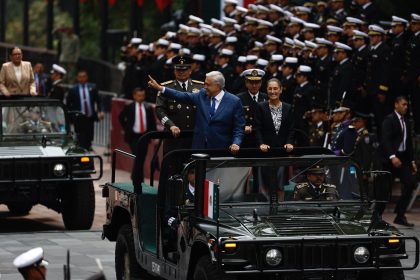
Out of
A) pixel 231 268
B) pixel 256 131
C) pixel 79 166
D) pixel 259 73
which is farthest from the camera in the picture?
pixel 79 166

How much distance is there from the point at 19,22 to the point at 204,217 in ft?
178

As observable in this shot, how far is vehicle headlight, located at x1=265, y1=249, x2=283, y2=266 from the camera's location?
40.8 feet

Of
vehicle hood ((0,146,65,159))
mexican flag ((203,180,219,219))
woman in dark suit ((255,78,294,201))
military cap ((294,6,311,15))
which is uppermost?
military cap ((294,6,311,15))

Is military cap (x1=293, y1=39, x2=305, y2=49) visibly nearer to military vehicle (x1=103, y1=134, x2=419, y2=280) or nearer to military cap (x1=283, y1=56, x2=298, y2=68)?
military cap (x1=283, y1=56, x2=298, y2=68)

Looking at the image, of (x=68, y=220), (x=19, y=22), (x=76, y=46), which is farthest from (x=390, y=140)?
(x=19, y=22)

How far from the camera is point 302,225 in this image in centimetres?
1285

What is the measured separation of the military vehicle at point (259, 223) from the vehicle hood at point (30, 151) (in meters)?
5.72

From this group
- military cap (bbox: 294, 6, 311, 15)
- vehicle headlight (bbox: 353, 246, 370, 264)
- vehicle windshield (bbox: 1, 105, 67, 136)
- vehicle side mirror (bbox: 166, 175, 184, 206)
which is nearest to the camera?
vehicle headlight (bbox: 353, 246, 370, 264)

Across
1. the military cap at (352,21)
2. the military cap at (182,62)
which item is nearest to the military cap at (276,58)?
the military cap at (352,21)

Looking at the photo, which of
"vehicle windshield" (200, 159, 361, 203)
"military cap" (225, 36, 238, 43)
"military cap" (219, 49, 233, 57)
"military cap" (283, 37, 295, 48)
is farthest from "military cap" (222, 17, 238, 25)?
"vehicle windshield" (200, 159, 361, 203)

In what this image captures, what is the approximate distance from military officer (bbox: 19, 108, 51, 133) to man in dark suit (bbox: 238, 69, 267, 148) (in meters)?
4.23

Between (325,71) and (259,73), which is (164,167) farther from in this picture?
(325,71)

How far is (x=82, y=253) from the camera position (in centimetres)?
1869

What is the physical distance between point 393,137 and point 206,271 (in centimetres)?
955
